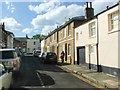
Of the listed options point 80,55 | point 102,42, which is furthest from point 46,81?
point 80,55

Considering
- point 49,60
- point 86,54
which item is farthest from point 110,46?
point 49,60

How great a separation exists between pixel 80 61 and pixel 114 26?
987cm

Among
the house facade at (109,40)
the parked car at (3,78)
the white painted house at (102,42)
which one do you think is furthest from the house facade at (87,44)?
the parked car at (3,78)

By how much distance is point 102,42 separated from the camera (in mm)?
18344

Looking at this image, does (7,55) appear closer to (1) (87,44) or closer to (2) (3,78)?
(2) (3,78)

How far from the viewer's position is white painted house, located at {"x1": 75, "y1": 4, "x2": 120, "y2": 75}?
52.4 ft

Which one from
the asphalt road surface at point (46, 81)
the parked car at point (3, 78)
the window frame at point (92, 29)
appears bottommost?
the asphalt road surface at point (46, 81)

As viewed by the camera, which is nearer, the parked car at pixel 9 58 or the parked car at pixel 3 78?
the parked car at pixel 3 78

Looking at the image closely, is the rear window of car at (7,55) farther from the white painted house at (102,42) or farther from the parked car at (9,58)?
the white painted house at (102,42)

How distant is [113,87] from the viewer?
11906 millimetres

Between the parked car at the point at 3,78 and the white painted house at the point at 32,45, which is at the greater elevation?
the white painted house at the point at 32,45

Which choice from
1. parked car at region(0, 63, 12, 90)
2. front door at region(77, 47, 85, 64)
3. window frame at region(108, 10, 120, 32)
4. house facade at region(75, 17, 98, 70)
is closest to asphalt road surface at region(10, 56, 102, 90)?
parked car at region(0, 63, 12, 90)

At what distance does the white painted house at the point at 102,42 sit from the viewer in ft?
52.4

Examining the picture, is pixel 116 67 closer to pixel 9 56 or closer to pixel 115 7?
pixel 115 7
